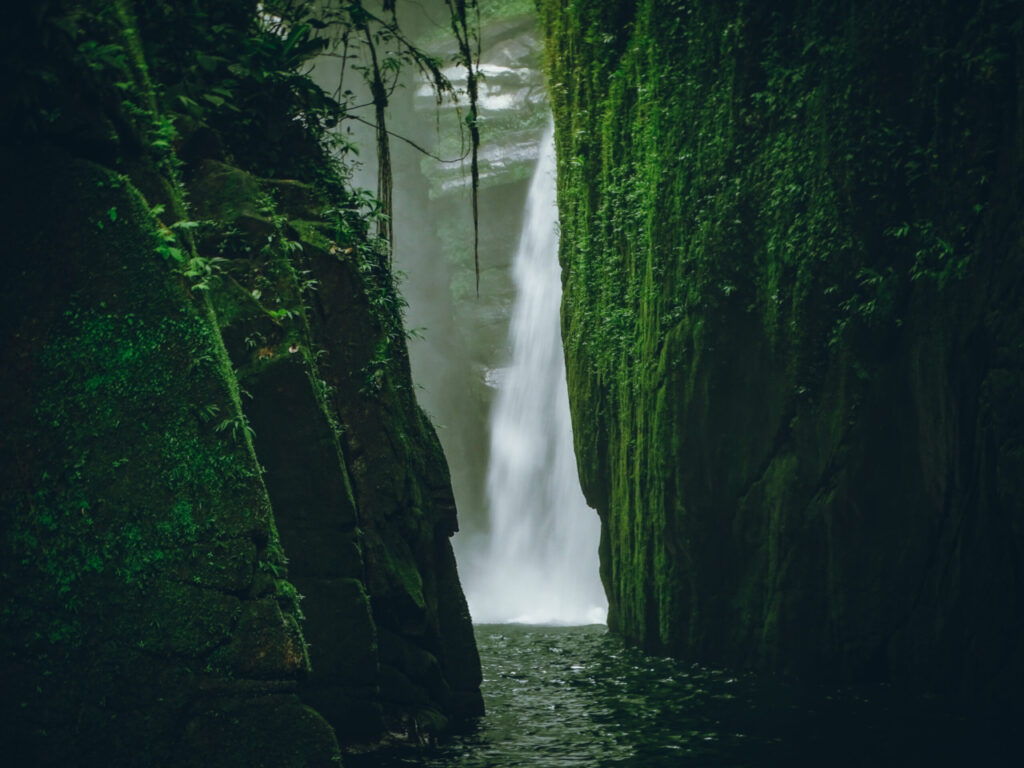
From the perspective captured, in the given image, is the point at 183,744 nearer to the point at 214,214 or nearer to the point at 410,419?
the point at 214,214

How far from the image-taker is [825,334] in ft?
27.0

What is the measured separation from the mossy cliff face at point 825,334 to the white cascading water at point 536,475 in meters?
12.4

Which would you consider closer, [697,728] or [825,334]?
[697,728]

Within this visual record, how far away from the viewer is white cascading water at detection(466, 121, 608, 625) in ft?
82.9

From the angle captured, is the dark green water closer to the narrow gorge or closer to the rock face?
the narrow gorge

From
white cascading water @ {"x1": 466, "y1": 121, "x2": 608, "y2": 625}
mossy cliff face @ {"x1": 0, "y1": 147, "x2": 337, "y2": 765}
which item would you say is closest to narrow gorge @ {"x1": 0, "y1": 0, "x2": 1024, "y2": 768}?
mossy cliff face @ {"x1": 0, "y1": 147, "x2": 337, "y2": 765}

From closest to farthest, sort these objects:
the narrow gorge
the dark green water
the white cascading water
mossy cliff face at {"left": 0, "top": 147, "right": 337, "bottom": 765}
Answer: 1. mossy cliff face at {"left": 0, "top": 147, "right": 337, "bottom": 765}
2. the narrow gorge
3. the dark green water
4. the white cascading water

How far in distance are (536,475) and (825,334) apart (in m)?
18.7

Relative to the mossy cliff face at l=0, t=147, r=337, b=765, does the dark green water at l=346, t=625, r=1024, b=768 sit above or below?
below

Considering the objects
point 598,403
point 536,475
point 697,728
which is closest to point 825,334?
point 697,728

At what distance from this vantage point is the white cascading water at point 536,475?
82.9 ft

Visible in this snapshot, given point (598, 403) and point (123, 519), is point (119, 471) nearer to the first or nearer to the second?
point (123, 519)

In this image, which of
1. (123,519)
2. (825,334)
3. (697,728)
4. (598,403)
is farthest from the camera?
(598,403)

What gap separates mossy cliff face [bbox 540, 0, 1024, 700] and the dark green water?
43 centimetres
